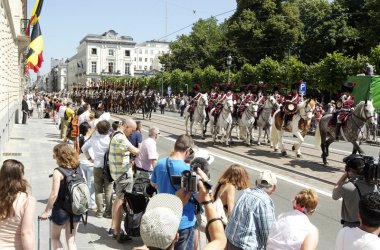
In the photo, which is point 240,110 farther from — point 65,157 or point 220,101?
point 65,157

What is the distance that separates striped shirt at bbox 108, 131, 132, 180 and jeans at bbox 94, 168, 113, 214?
0.54 m

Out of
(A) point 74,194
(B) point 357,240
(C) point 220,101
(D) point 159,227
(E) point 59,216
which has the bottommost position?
(E) point 59,216

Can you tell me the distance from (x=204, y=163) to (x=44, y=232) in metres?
4.07

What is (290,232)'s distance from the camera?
4.58 m

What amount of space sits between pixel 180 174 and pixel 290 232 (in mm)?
1327

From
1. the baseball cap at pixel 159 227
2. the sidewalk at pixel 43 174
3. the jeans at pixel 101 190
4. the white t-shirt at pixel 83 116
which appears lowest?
the sidewalk at pixel 43 174

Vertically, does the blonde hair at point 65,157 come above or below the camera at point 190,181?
below

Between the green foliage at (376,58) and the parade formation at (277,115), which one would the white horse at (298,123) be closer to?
the parade formation at (277,115)

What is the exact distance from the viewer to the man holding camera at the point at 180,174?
5.05 m

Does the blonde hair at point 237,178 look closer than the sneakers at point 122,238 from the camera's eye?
Yes

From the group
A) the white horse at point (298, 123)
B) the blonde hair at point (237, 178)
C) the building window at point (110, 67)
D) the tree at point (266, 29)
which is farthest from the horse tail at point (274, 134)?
the building window at point (110, 67)

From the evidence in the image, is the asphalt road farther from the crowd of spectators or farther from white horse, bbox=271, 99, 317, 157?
the crowd of spectators

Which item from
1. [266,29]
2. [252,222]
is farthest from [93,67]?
[252,222]

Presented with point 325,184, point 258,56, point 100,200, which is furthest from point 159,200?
point 258,56
